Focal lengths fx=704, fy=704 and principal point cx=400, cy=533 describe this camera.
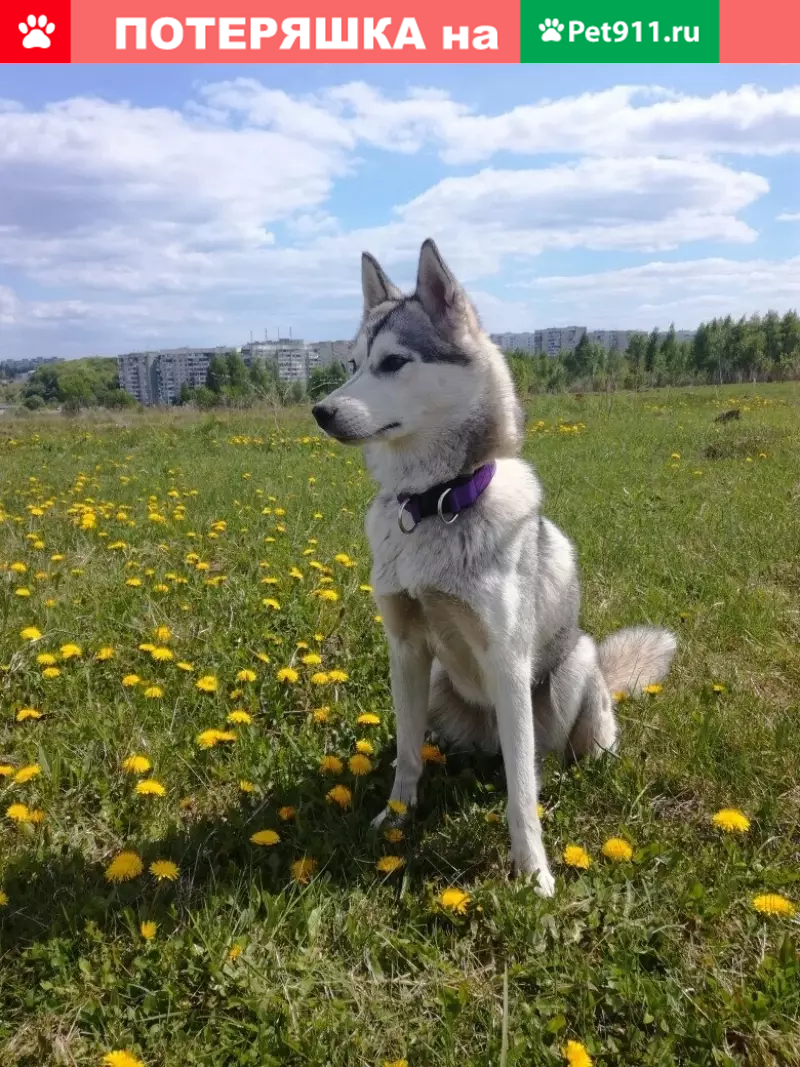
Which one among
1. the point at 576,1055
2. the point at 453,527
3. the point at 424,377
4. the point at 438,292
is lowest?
the point at 576,1055

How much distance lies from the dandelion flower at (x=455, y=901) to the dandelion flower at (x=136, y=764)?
45.9 inches

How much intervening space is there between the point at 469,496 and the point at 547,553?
529 millimetres

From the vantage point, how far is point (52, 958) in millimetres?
1895

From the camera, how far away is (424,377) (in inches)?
93.9

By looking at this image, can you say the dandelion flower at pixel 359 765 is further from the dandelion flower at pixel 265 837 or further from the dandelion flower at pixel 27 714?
the dandelion flower at pixel 27 714

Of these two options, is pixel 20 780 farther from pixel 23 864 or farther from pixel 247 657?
pixel 247 657

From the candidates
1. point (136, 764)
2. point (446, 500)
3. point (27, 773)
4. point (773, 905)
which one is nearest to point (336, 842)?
point (136, 764)

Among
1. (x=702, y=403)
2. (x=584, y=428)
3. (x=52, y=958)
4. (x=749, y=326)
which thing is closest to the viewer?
(x=52, y=958)

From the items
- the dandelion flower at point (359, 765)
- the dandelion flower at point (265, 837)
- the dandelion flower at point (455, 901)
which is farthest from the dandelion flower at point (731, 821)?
the dandelion flower at point (265, 837)

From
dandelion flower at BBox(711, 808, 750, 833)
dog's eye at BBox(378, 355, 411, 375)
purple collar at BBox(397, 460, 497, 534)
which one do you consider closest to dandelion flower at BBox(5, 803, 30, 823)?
purple collar at BBox(397, 460, 497, 534)

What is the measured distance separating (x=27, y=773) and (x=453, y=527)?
172 cm

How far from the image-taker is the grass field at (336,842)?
1.77 meters

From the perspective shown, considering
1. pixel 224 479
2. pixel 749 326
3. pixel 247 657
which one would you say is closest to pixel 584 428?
pixel 224 479

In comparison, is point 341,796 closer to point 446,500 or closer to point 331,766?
point 331,766
